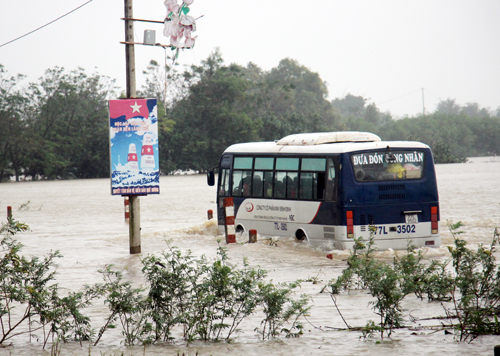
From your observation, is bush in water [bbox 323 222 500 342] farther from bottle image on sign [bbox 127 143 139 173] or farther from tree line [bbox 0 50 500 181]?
tree line [bbox 0 50 500 181]

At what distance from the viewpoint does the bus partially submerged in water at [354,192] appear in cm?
1386

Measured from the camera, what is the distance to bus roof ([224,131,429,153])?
46.6 ft

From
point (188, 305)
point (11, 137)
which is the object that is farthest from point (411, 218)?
point (11, 137)

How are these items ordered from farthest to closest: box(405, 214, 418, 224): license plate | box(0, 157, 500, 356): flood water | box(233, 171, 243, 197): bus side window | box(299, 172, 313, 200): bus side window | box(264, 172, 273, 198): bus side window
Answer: box(233, 171, 243, 197): bus side window, box(264, 172, 273, 198): bus side window, box(299, 172, 313, 200): bus side window, box(405, 214, 418, 224): license plate, box(0, 157, 500, 356): flood water

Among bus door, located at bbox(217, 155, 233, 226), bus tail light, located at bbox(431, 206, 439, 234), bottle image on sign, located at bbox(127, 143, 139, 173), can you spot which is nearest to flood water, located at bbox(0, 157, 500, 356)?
bus tail light, located at bbox(431, 206, 439, 234)

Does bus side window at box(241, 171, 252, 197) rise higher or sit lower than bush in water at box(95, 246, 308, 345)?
higher

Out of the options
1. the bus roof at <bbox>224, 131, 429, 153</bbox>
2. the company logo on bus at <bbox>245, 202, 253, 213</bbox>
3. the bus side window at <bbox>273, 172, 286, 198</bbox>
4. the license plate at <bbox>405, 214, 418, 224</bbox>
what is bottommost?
the license plate at <bbox>405, 214, 418, 224</bbox>

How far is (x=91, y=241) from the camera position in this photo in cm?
1888

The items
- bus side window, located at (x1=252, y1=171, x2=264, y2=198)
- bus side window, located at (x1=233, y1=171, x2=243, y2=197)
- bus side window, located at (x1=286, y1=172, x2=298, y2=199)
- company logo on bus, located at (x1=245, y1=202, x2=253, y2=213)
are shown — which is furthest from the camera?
bus side window, located at (x1=233, y1=171, x2=243, y2=197)

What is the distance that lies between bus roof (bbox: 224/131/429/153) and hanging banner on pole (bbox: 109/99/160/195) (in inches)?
126

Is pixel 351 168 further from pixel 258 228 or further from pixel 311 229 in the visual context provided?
pixel 258 228

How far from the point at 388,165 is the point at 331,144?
1.35 m

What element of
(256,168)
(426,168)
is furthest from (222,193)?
(426,168)

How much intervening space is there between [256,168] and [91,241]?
5675mm
